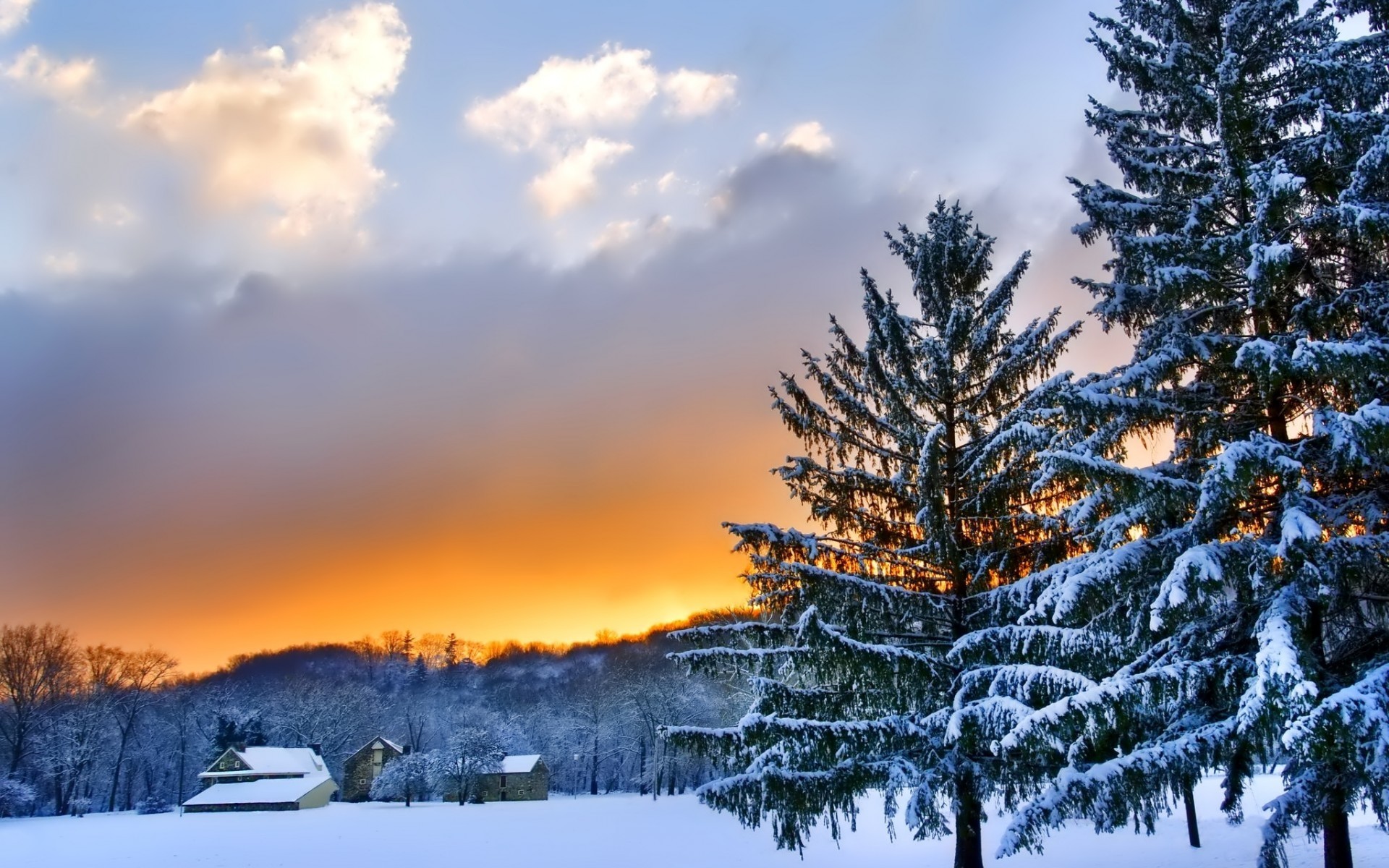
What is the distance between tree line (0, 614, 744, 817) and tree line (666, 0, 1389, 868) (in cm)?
2870

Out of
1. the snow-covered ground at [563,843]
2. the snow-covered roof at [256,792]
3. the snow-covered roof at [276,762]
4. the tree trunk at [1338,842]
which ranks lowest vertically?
the snow-covered roof at [256,792]

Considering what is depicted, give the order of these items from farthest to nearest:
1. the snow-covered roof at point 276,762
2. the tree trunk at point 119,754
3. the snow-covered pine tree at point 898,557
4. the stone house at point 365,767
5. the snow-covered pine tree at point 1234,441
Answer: the stone house at point 365,767 < the tree trunk at point 119,754 < the snow-covered roof at point 276,762 < the snow-covered pine tree at point 898,557 < the snow-covered pine tree at point 1234,441

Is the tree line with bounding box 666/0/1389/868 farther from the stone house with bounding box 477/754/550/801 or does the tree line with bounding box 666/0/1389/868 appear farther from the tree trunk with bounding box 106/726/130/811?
the tree trunk with bounding box 106/726/130/811

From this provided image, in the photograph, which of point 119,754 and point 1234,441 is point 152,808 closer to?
point 119,754

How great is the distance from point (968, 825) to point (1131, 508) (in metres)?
5.57

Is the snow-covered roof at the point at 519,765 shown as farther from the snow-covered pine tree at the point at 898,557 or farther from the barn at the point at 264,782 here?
the snow-covered pine tree at the point at 898,557

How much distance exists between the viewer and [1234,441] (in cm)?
752

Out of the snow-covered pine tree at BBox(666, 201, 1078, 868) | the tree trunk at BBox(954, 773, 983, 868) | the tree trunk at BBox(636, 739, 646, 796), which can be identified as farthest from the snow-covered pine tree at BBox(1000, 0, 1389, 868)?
the tree trunk at BBox(636, 739, 646, 796)

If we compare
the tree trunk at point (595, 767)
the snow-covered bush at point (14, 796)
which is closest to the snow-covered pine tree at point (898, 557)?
the snow-covered bush at point (14, 796)

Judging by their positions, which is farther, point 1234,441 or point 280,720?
point 280,720

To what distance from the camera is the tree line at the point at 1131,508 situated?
698 centimetres

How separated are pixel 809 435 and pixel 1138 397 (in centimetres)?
498

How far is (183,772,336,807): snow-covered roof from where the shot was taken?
2103 inches

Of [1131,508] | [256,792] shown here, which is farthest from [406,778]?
[1131,508]
